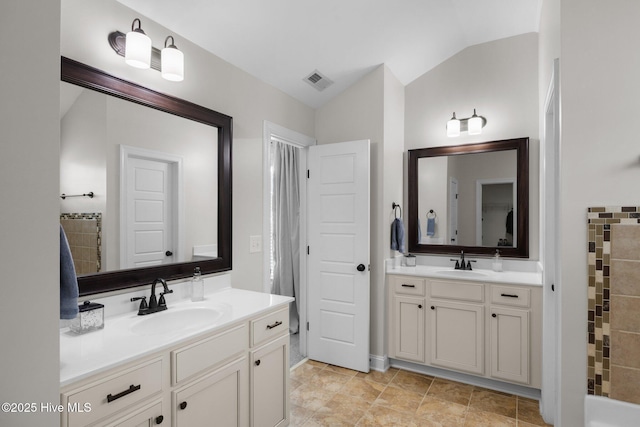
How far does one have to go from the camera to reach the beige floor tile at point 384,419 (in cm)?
229

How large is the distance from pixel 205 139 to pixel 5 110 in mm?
1513

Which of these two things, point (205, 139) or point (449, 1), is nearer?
point (205, 139)

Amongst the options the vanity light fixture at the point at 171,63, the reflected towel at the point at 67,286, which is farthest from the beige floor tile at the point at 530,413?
the vanity light fixture at the point at 171,63

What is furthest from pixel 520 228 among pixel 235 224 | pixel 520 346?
pixel 235 224

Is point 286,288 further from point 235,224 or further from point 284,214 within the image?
point 235,224

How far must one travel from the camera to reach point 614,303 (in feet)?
4.74

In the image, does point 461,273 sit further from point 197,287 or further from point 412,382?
point 197,287

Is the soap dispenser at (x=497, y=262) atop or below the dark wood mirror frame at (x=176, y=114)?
below

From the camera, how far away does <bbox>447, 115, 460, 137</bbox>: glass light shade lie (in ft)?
10.6

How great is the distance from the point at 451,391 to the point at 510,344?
1.96 ft

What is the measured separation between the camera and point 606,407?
1438mm

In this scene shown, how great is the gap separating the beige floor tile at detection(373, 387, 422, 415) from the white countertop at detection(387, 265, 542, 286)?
0.94 metres

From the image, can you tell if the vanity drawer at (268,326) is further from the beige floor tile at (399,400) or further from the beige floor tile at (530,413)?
the beige floor tile at (530,413)

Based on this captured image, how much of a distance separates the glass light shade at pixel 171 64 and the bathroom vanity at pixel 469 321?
2.28 metres
